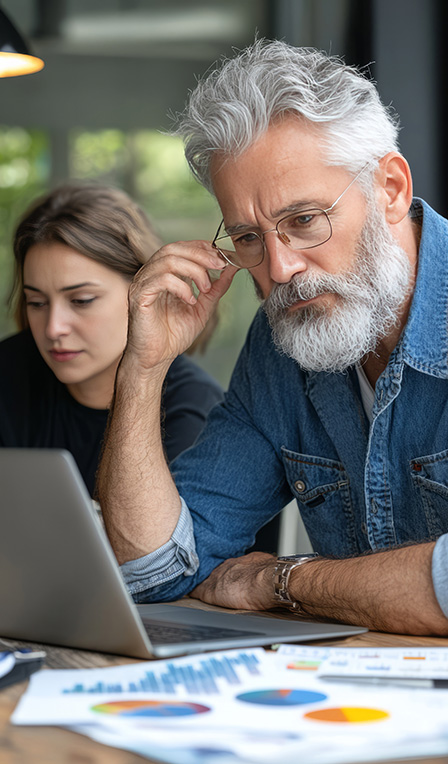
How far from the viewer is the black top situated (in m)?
2.17

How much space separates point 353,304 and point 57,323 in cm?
107

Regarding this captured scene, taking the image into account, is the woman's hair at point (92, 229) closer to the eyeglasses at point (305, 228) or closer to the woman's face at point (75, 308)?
the woman's face at point (75, 308)

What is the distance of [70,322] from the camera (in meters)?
2.29

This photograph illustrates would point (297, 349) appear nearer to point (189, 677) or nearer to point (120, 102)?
point (189, 677)


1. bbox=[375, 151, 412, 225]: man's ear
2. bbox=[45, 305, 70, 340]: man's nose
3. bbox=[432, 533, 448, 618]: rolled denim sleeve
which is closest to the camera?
bbox=[432, 533, 448, 618]: rolled denim sleeve

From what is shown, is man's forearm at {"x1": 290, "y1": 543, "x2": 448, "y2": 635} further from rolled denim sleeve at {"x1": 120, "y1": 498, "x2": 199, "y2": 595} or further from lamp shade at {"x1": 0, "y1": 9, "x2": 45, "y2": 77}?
lamp shade at {"x1": 0, "y1": 9, "x2": 45, "y2": 77}

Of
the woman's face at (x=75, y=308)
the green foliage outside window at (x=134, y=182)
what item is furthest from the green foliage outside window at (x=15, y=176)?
the woman's face at (x=75, y=308)

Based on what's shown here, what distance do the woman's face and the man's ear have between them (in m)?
1.01

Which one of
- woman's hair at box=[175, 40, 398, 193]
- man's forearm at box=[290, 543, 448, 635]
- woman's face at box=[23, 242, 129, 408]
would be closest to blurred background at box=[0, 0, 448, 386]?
woman's face at box=[23, 242, 129, 408]

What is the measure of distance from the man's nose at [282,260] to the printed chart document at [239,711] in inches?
26.4

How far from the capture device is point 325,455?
152 cm

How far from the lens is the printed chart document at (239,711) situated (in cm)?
62

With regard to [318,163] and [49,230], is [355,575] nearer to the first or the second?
[318,163]

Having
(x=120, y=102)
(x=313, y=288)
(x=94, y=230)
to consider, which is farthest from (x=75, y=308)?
(x=120, y=102)
